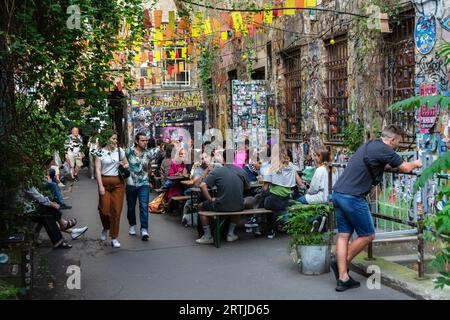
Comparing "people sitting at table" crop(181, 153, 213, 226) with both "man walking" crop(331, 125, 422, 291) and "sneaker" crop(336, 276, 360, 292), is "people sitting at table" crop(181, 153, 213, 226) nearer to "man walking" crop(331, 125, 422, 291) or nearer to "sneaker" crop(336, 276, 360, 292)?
"man walking" crop(331, 125, 422, 291)

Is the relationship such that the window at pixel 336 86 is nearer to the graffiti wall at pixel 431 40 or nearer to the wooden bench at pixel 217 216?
the graffiti wall at pixel 431 40

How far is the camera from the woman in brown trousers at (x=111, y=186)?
9562mm

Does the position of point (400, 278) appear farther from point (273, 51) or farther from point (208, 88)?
point (208, 88)

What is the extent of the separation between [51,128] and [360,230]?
4087 millimetres

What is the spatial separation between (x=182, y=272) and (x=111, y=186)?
260 cm

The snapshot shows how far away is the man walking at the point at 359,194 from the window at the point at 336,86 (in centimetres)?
712

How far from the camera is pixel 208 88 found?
2675cm

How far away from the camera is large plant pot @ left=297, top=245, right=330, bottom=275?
7.27 m

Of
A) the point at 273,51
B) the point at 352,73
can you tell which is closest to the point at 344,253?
the point at 352,73

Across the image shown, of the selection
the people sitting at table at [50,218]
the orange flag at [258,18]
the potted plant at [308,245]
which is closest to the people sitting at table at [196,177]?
the people sitting at table at [50,218]

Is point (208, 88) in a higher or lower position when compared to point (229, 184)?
higher

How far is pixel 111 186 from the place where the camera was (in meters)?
9.68

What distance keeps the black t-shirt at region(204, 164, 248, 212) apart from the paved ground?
25.4 inches

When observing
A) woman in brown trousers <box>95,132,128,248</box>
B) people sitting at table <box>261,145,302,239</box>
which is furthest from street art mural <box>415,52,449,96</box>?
woman in brown trousers <box>95,132,128,248</box>
